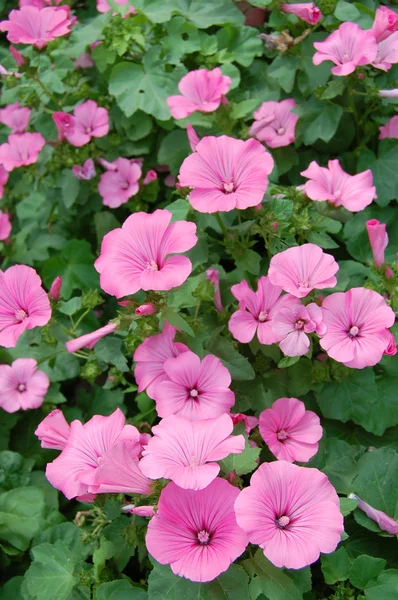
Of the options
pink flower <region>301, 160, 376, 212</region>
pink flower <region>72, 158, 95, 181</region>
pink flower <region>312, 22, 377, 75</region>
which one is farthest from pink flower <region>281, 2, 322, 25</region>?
pink flower <region>72, 158, 95, 181</region>

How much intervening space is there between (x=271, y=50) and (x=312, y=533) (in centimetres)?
154

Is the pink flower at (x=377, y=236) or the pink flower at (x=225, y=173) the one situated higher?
the pink flower at (x=225, y=173)

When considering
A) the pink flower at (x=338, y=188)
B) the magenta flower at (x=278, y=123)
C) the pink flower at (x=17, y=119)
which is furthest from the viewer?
the pink flower at (x=17, y=119)

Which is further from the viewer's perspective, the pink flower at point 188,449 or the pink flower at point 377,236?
the pink flower at point 377,236

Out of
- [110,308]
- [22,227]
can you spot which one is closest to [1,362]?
[110,308]

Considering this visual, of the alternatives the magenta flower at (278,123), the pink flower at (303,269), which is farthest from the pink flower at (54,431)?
the magenta flower at (278,123)

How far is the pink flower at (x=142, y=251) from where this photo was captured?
1238mm

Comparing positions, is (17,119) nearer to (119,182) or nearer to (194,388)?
(119,182)

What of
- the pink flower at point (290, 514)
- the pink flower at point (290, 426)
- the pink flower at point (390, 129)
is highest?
the pink flower at point (390, 129)

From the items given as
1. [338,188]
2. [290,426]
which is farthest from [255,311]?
[338,188]

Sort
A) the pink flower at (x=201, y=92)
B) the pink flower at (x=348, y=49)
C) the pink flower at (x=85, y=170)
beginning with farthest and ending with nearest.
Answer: the pink flower at (x=85, y=170)
the pink flower at (x=201, y=92)
the pink flower at (x=348, y=49)

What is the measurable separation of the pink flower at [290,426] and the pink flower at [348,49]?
89cm

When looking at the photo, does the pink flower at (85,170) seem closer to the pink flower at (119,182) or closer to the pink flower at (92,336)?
the pink flower at (119,182)

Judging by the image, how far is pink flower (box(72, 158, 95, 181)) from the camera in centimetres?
200
